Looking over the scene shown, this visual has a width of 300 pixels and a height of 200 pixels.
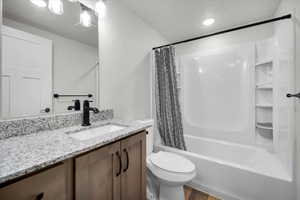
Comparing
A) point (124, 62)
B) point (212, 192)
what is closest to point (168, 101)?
point (124, 62)

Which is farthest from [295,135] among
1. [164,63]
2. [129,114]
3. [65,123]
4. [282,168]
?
[65,123]

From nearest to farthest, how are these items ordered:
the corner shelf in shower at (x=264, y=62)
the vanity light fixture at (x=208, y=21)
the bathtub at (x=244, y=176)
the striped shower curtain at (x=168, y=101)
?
the bathtub at (x=244, y=176) < the corner shelf in shower at (x=264, y=62) < the striped shower curtain at (x=168, y=101) < the vanity light fixture at (x=208, y=21)

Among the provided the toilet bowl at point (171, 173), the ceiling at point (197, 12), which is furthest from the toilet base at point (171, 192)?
the ceiling at point (197, 12)

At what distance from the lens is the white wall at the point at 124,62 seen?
145 cm

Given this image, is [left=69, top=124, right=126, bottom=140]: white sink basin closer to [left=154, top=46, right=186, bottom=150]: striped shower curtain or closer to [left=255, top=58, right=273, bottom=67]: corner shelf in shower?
[left=154, top=46, right=186, bottom=150]: striped shower curtain

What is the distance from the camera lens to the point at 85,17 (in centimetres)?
126

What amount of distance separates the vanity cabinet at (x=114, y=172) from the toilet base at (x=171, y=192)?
364 millimetres

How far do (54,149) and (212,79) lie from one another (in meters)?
2.27

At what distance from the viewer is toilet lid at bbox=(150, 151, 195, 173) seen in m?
1.21

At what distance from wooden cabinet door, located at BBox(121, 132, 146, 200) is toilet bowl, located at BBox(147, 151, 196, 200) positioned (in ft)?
0.83

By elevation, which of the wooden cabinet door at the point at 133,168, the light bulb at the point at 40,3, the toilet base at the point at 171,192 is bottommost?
the toilet base at the point at 171,192

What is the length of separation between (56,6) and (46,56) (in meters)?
0.43

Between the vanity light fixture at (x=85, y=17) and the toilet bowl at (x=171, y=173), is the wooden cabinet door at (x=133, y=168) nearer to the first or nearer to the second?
the toilet bowl at (x=171, y=173)

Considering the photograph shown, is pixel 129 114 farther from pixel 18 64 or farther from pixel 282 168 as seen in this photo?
pixel 282 168
